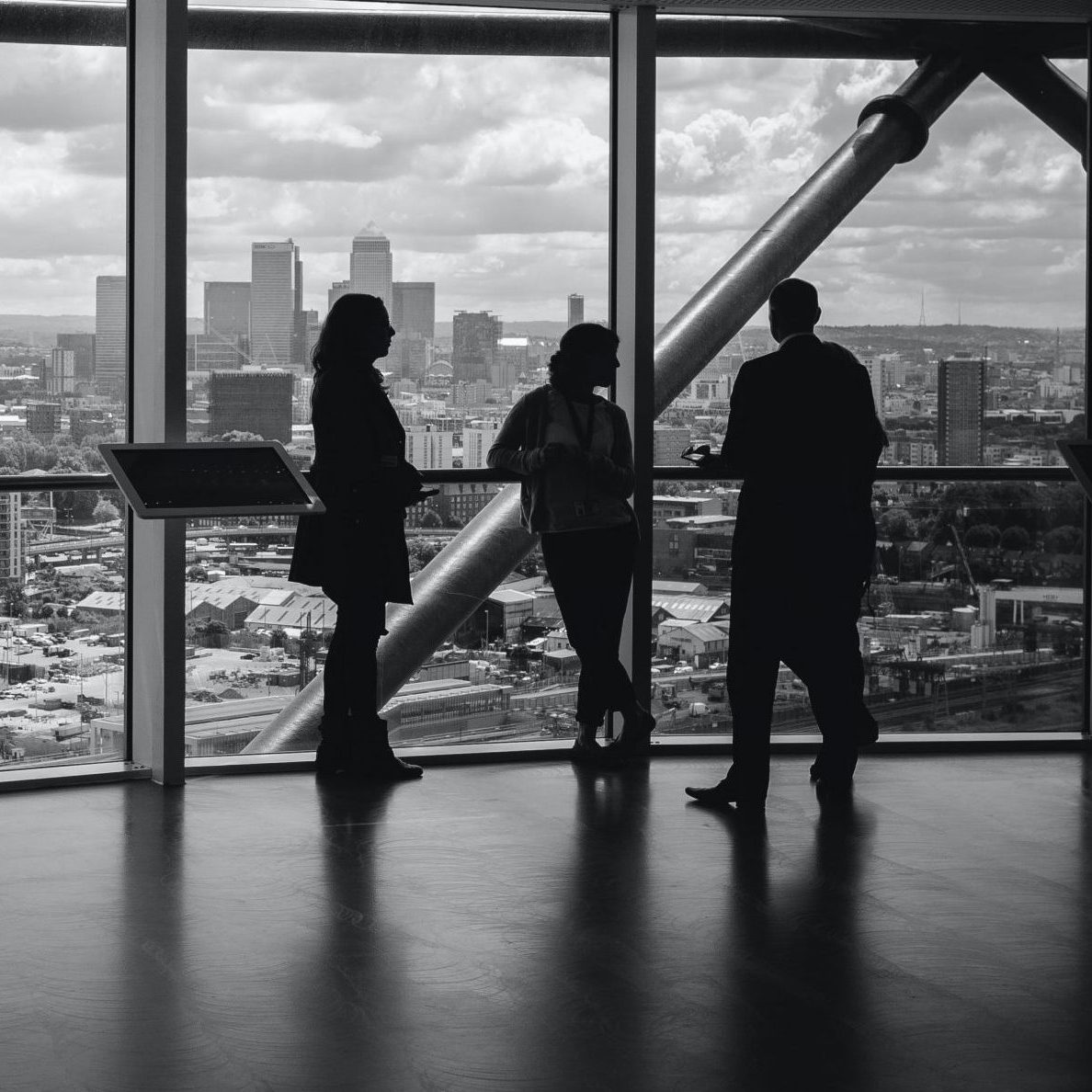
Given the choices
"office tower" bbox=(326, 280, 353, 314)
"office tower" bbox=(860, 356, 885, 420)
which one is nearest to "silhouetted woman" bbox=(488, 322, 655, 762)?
"office tower" bbox=(326, 280, 353, 314)

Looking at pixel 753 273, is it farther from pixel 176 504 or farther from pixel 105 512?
pixel 105 512

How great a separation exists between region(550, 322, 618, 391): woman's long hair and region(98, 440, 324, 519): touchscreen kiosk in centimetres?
108

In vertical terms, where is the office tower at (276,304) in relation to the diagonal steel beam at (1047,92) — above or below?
below

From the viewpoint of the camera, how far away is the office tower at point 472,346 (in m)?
6.20

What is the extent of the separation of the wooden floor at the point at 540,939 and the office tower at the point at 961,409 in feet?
5.05

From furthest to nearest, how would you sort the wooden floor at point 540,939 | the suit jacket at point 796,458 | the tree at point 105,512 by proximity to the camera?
the tree at point 105,512, the suit jacket at point 796,458, the wooden floor at point 540,939

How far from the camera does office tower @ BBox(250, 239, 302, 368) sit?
5.92m

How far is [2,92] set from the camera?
5.56 metres

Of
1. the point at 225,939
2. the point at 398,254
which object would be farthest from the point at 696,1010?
the point at 398,254

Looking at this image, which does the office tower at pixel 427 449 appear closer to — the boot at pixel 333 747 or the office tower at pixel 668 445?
the office tower at pixel 668 445

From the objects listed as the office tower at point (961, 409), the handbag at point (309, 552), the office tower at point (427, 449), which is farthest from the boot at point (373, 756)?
the office tower at point (961, 409)

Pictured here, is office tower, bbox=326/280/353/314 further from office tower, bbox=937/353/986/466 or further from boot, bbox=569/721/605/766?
office tower, bbox=937/353/986/466

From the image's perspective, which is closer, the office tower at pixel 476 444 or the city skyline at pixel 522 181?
the city skyline at pixel 522 181

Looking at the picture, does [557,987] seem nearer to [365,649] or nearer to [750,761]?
[750,761]
